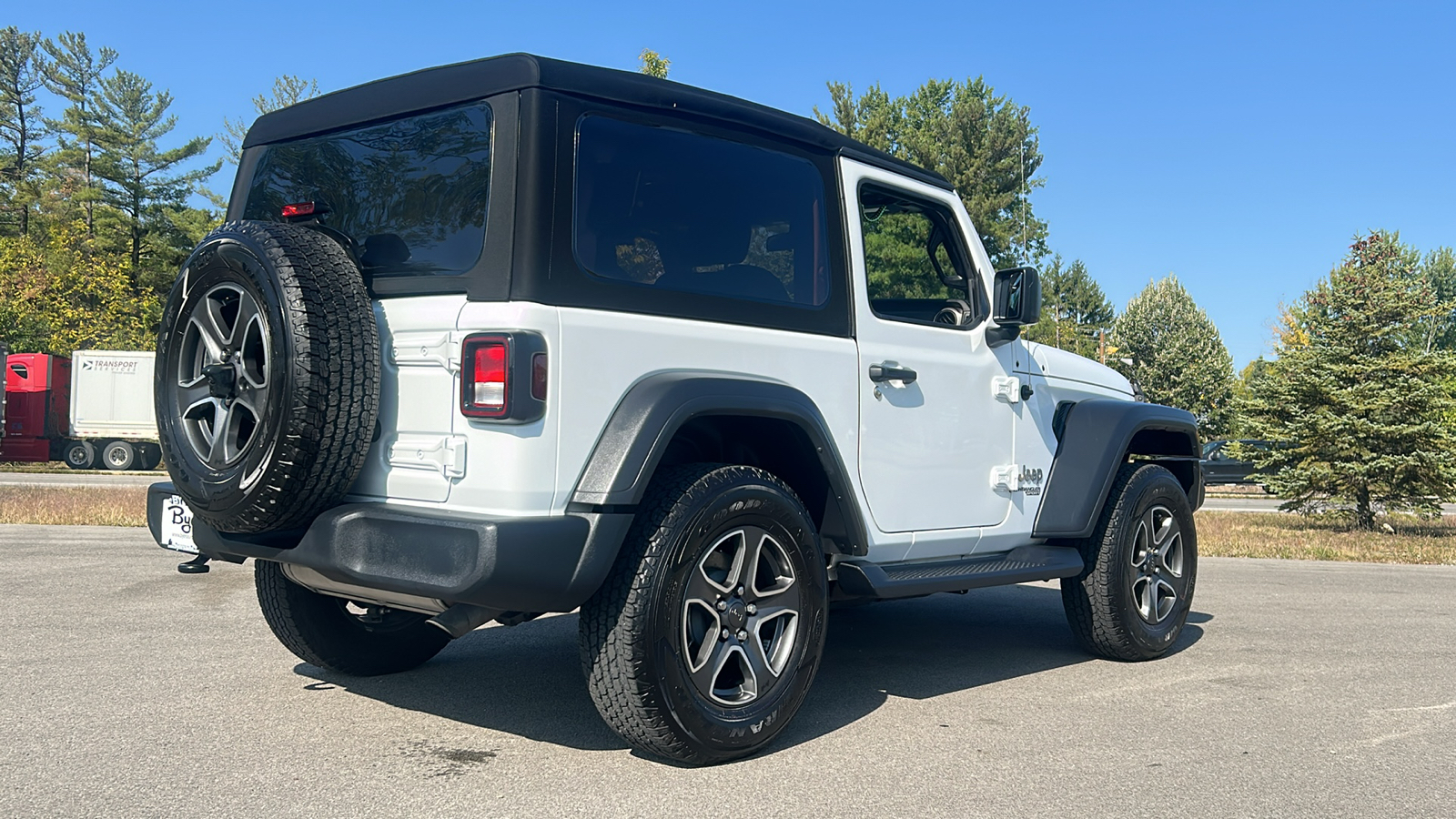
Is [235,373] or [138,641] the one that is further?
[138,641]

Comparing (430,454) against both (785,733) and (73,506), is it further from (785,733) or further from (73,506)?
(73,506)

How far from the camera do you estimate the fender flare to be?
5.44 m

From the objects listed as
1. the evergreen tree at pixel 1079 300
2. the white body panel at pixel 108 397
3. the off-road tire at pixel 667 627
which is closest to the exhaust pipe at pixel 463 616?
the off-road tire at pixel 667 627

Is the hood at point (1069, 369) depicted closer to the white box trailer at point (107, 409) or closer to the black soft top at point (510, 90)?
the black soft top at point (510, 90)

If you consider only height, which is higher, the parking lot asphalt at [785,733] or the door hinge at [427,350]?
the door hinge at [427,350]

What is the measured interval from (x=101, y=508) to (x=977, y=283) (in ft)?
38.2

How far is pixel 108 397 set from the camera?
28484 millimetres

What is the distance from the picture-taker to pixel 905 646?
6.07 metres

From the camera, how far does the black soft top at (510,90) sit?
3.67m

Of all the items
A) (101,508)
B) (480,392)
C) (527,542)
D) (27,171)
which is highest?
(27,171)

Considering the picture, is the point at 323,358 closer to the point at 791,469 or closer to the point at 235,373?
the point at 235,373

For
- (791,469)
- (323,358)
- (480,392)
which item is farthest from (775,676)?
(323,358)

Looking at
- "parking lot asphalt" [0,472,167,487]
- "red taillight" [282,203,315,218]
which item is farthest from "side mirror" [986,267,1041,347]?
"parking lot asphalt" [0,472,167,487]

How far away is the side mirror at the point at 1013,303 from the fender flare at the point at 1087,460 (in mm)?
663
